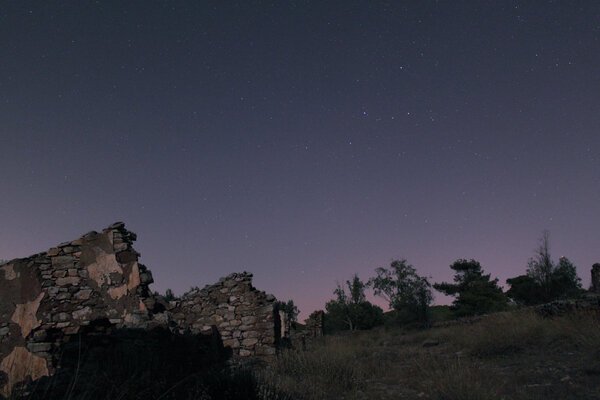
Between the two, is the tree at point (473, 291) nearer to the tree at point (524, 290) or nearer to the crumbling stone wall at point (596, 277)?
the tree at point (524, 290)

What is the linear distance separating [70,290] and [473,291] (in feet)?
103

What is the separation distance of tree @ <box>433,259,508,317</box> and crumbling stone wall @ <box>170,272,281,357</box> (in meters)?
23.5

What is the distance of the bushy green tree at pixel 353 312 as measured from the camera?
3800 cm

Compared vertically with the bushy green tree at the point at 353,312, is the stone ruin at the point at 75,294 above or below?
above

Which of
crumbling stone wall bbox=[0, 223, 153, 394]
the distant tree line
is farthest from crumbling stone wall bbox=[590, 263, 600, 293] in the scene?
crumbling stone wall bbox=[0, 223, 153, 394]

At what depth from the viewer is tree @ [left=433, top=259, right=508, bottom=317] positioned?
1145 inches

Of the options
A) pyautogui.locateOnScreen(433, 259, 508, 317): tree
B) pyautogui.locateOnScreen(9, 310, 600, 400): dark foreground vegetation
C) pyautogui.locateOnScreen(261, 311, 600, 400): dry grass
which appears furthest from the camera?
pyautogui.locateOnScreen(433, 259, 508, 317): tree

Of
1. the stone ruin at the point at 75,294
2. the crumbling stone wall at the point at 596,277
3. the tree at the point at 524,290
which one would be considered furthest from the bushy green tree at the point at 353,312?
the stone ruin at the point at 75,294

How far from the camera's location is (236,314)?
12.1m

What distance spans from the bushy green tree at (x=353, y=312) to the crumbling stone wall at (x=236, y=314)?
27.7 metres

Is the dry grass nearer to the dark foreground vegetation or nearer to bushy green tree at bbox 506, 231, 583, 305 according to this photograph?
the dark foreground vegetation

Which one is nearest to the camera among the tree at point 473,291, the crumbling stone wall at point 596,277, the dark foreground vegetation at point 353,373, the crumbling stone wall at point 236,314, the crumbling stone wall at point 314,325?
Result: the dark foreground vegetation at point 353,373

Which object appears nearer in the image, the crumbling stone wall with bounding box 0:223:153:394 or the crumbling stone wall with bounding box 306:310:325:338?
the crumbling stone wall with bounding box 0:223:153:394

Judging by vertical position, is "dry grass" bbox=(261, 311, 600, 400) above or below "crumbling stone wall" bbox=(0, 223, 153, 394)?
below
